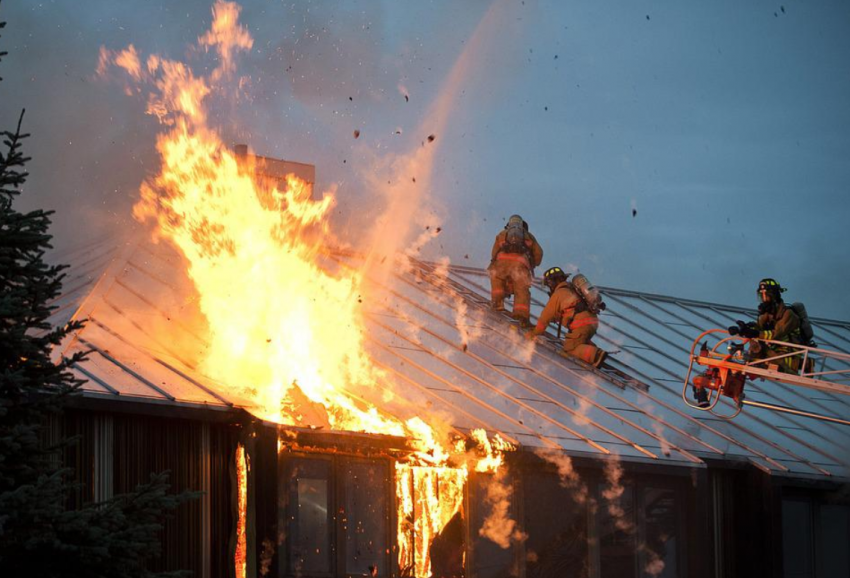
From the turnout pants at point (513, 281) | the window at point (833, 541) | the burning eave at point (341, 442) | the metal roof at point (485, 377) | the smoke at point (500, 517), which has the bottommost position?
the window at point (833, 541)

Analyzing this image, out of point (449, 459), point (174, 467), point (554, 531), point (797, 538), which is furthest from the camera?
point (797, 538)

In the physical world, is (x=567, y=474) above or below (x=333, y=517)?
above

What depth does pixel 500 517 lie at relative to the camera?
607 inches

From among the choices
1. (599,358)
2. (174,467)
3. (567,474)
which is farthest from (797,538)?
(174,467)

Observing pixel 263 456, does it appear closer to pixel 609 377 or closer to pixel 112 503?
pixel 112 503

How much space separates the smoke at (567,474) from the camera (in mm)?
15867

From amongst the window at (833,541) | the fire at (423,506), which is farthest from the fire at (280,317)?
the window at (833,541)

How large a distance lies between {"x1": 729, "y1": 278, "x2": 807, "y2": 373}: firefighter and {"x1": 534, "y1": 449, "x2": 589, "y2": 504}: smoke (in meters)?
4.22

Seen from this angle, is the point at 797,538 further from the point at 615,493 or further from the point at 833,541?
the point at 615,493

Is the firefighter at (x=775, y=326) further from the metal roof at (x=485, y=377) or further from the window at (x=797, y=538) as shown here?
the window at (x=797, y=538)

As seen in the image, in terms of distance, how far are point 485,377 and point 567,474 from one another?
220 cm

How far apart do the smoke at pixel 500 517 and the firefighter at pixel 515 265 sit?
20.2ft

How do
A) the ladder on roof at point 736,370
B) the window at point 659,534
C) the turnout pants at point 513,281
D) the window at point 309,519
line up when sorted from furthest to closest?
1. the turnout pants at point 513,281
2. the ladder on roof at point 736,370
3. the window at point 659,534
4. the window at point 309,519

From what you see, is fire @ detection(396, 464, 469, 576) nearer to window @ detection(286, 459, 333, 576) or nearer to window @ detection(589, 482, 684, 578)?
window @ detection(286, 459, 333, 576)
